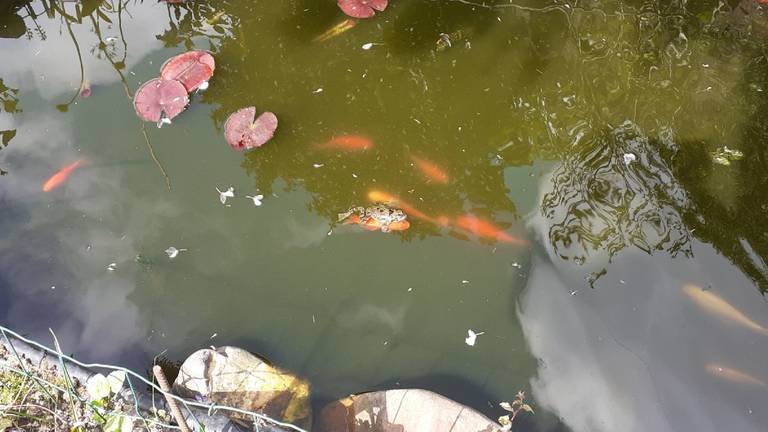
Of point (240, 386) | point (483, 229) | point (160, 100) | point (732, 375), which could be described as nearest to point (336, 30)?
point (160, 100)

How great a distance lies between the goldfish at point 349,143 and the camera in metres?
3.62

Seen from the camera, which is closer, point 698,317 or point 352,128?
point 698,317

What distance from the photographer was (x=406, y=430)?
8.28 feet

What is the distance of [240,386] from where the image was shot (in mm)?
2668

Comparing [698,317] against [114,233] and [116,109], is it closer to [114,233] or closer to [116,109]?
[114,233]

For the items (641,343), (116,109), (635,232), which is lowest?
(641,343)

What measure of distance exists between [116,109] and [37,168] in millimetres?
617

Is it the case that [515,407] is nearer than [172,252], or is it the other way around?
[515,407]

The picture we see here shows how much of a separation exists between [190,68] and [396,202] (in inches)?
68.2

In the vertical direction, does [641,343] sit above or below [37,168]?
below

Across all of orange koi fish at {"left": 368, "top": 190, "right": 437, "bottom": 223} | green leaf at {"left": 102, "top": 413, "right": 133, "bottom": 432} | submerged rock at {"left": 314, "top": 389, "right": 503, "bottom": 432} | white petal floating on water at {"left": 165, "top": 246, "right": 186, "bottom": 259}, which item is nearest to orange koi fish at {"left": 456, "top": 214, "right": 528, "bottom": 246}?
orange koi fish at {"left": 368, "top": 190, "right": 437, "bottom": 223}

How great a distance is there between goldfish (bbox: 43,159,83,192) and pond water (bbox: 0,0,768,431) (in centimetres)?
5

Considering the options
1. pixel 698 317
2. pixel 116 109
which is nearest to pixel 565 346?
pixel 698 317

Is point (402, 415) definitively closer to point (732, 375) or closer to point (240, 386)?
point (240, 386)
